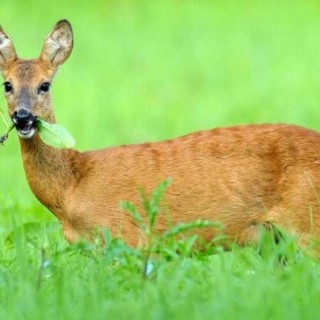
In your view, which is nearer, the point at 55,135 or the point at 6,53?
the point at 55,135

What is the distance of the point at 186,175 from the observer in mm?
7883

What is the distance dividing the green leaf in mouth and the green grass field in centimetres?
44

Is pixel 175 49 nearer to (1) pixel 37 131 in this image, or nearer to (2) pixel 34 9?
(2) pixel 34 9

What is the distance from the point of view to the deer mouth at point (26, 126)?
25.1ft

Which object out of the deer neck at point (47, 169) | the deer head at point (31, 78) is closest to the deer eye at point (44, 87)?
the deer head at point (31, 78)

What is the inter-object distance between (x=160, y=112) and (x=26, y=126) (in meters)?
8.26

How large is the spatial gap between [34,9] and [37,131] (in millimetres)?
15751

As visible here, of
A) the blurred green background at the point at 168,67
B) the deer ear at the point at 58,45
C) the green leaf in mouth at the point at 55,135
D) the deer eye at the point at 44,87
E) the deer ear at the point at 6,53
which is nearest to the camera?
the green leaf in mouth at the point at 55,135

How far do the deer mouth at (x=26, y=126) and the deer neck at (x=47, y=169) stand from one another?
0.31m

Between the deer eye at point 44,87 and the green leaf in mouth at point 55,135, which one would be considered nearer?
the green leaf in mouth at point 55,135

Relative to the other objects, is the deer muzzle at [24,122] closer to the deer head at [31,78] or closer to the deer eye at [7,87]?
the deer head at [31,78]

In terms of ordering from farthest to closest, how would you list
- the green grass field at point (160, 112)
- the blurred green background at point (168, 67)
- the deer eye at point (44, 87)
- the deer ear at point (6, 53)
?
the blurred green background at point (168, 67) < the deer ear at point (6, 53) < the deer eye at point (44, 87) < the green grass field at point (160, 112)

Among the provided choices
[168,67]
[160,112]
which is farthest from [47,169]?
[168,67]

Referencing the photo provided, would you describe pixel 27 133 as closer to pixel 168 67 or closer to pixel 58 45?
pixel 58 45
